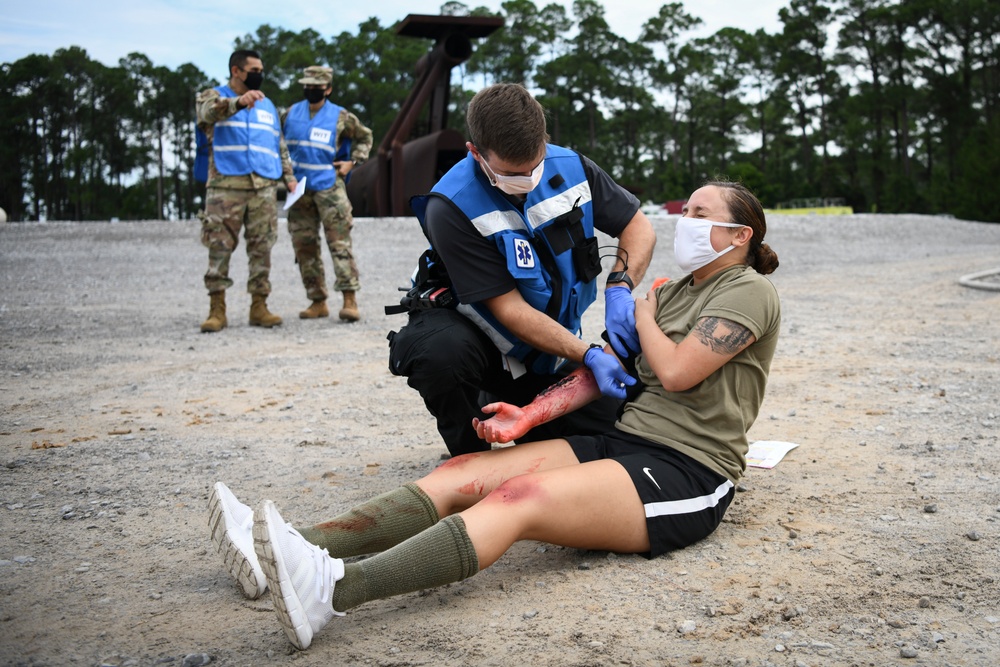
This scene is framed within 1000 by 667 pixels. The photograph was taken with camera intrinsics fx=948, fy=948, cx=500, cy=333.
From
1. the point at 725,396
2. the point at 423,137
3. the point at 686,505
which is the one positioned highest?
the point at 423,137

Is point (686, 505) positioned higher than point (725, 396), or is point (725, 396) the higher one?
point (725, 396)

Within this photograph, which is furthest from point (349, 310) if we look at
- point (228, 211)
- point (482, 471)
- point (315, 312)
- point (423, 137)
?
point (423, 137)

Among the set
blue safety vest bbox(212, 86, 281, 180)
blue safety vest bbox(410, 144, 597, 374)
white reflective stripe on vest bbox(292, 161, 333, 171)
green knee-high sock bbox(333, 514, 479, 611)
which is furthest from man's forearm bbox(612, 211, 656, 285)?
white reflective stripe on vest bbox(292, 161, 333, 171)

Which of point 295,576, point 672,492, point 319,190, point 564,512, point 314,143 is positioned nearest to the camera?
point 295,576

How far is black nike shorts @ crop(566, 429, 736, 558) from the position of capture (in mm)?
2584

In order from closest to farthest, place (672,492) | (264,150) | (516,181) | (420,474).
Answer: (672,492)
(516,181)
(420,474)
(264,150)

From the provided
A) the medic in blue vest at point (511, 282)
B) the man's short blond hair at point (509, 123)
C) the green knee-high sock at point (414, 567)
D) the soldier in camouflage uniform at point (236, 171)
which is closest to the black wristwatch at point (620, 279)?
the medic in blue vest at point (511, 282)

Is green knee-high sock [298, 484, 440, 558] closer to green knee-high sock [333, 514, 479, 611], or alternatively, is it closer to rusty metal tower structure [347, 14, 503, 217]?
green knee-high sock [333, 514, 479, 611]

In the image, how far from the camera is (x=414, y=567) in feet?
7.54

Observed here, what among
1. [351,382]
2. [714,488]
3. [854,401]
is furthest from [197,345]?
[714,488]

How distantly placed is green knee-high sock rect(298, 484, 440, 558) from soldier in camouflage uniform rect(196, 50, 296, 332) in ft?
15.9

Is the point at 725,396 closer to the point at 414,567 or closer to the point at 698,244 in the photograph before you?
the point at 698,244

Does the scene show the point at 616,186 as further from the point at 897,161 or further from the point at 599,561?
the point at 897,161

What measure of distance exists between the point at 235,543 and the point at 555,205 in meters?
1.46
